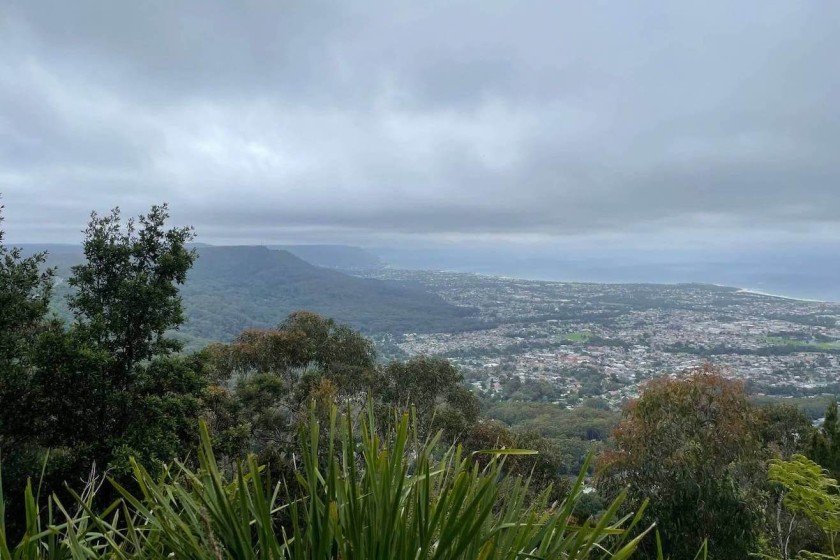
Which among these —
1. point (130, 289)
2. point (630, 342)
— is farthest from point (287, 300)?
point (130, 289)

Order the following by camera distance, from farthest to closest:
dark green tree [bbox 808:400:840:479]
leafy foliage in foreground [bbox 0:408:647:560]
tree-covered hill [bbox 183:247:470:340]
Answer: tree-covered hill [bbox 183:247:470:340] → dark green tree [bbox 808:400:840:479] → leafy foliage in foreground [bbox 0:408:647:560]

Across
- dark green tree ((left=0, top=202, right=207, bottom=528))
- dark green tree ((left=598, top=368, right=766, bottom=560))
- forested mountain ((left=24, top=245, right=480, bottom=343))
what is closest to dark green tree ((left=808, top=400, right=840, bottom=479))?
dark green tree ((left=598, top=368, right=766, bottom=560))

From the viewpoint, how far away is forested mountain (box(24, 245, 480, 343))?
7166cm

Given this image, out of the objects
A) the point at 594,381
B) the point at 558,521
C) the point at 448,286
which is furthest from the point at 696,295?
the point at 558,521

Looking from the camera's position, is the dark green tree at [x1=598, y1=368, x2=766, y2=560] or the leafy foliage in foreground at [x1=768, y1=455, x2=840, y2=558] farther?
the dark green tree at [x1=598, y1=368, x2=766, y2=560]

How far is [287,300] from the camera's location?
106 metres

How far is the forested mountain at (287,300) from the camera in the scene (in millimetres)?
71656

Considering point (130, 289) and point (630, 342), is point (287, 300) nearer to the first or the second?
point (630, 342)

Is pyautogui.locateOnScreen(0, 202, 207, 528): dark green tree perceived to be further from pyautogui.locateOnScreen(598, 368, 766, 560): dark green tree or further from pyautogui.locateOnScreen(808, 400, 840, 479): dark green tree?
Result: pyautogui.locateOnScreen(808, 400, 840, 479): dark green tree

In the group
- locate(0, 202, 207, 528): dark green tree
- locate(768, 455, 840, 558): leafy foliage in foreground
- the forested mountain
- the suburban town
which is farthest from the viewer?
the forested mountain

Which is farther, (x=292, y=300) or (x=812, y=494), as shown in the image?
(x=292, y=300)

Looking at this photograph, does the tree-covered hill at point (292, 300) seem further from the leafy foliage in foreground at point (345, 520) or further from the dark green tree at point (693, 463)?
the leafy foliage in foreground at point (345, 520)

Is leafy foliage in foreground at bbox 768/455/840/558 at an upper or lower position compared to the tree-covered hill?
upper

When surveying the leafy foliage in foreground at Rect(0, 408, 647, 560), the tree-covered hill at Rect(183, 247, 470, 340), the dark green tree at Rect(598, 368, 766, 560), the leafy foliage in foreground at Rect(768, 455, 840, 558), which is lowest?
the tree-covered hill at Rect(183, 247, 470, 340)
